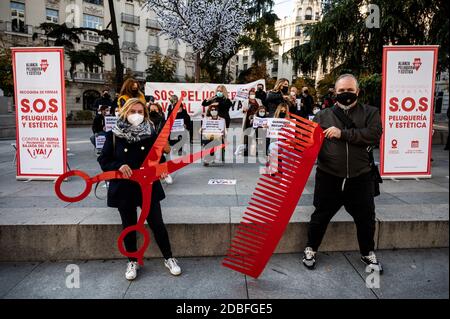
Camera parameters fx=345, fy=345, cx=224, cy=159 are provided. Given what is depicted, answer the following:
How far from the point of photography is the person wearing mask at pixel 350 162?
3.08m

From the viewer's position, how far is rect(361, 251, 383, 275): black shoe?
10.6ft

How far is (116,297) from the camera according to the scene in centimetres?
297

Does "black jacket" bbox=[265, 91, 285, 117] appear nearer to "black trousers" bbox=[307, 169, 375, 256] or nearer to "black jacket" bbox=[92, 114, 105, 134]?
"black jacket" bbox=[92, 114, 105, 134]

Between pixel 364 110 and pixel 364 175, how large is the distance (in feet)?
1.97

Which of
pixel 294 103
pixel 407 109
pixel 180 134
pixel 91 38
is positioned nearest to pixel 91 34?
pixel 91 38

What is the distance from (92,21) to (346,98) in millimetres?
45504

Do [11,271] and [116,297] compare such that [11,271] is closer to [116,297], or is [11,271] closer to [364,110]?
[116,297]

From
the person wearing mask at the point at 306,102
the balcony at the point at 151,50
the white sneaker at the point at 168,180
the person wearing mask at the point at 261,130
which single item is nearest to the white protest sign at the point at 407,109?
the person wearing mask at the point at 261,130

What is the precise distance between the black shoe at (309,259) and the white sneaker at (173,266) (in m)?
1.25

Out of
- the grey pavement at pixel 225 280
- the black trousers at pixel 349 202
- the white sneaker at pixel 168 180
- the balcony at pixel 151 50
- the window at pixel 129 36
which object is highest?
the window at pixel 129 36

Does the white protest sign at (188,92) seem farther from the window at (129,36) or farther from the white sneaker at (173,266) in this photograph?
the window at (129,36)

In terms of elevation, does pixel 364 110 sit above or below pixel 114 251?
above
